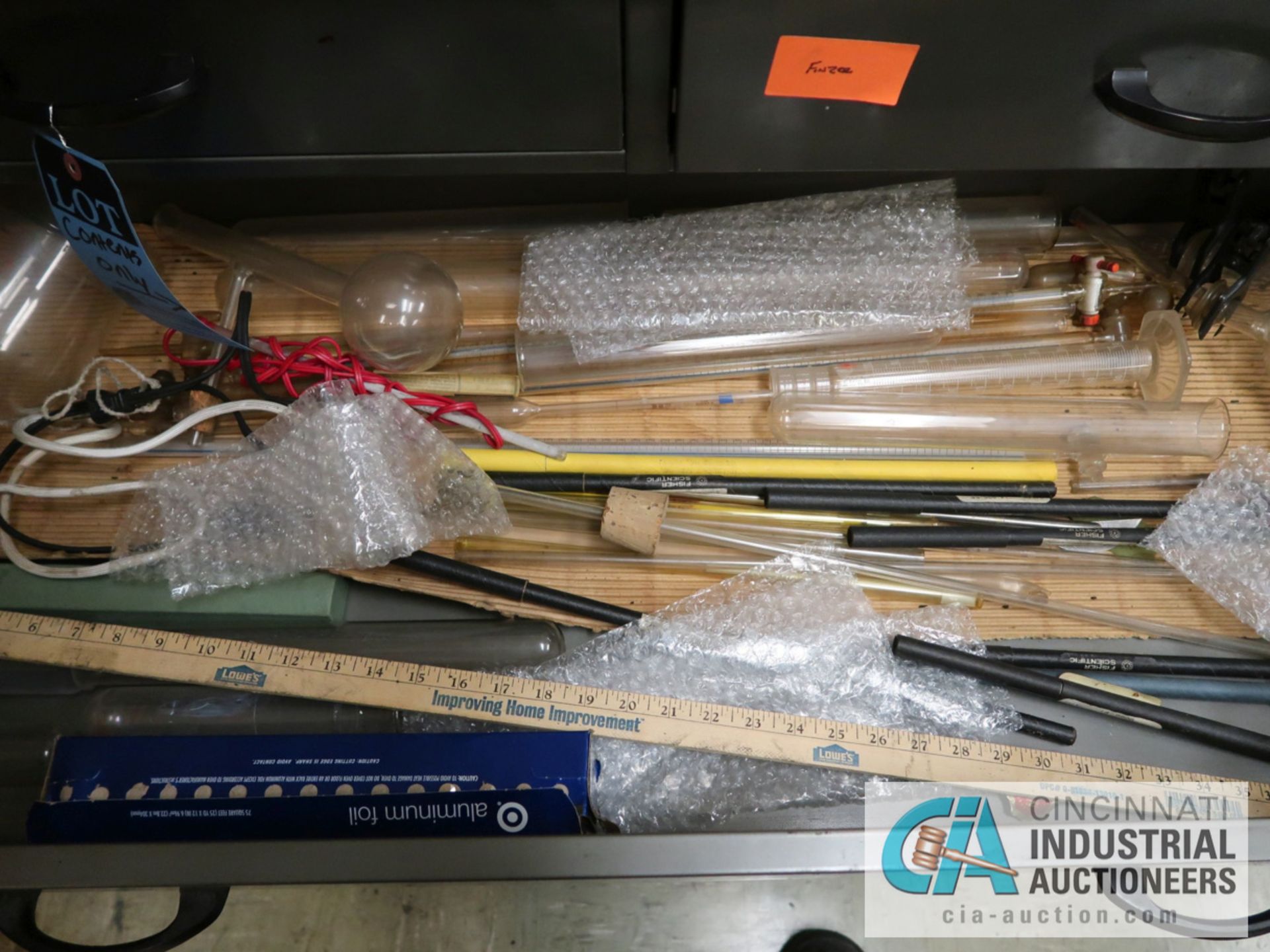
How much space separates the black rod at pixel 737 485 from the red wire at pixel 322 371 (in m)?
0.06

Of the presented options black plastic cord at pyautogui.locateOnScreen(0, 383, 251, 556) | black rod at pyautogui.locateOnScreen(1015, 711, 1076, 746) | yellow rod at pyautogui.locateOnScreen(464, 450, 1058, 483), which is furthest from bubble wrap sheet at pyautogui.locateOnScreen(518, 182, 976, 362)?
black rod at pyautogui.locateOnScreen(1015, 711, 1076, 746)

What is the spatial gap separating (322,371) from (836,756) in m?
0.70

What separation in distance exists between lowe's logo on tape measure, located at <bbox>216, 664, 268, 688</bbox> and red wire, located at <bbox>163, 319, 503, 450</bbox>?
0.31m

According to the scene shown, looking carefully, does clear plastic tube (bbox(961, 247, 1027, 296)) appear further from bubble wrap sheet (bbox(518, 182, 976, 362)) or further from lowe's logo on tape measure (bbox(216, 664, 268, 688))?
lowe's logo on tape measure (bbox(216, 664, 268, 688))

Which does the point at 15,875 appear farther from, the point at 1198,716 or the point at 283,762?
the point at 1198,716

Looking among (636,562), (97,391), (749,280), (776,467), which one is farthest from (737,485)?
(97,391)

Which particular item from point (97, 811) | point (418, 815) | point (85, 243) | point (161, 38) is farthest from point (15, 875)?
point (161, 38)

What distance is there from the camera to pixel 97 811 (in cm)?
74

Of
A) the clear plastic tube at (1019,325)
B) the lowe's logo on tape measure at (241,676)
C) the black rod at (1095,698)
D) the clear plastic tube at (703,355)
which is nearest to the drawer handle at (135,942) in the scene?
the lowe's logo on tape measure at (241,676)

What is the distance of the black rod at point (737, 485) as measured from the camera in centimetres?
88

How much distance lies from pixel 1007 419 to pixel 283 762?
0.87m

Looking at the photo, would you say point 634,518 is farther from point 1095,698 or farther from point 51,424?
point 51,424

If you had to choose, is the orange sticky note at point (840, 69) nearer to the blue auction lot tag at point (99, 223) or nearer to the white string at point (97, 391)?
the blue auction lot tag at point (99, 223)

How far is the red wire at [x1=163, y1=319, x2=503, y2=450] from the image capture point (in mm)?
885
